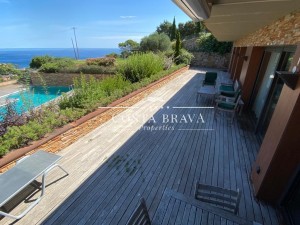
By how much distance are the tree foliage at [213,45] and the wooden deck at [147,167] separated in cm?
1338

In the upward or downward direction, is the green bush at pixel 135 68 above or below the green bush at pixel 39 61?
above

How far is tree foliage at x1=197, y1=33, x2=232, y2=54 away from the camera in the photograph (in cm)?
1628

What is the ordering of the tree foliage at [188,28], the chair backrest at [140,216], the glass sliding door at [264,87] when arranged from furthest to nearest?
the tree foliage at [188,28] < the glass sliding door at [264,87] < the chair backrest at [140,216]

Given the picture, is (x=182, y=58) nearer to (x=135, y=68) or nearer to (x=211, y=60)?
(x=211, y=60)

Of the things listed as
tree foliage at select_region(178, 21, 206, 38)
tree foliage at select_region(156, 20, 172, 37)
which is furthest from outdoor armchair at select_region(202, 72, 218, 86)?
tree foliage at select_region(156, 20, 172, 37)

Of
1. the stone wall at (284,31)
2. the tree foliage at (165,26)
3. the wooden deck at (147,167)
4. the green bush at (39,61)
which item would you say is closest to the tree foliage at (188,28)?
the tree foliage at (165,26)

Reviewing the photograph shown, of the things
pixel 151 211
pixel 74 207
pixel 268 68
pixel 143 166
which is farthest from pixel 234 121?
pixel 74 207

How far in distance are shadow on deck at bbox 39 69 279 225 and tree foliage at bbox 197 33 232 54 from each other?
1369cm

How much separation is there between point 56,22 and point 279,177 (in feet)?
288

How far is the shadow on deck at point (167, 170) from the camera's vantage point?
2340mm

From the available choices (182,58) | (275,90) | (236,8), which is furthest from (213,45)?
(236,8)

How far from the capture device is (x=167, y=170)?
10.1 ft

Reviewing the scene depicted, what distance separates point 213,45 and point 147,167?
1723 cm

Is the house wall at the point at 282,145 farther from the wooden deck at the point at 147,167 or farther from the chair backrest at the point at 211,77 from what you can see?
the chair backrest at the point at 211,77
